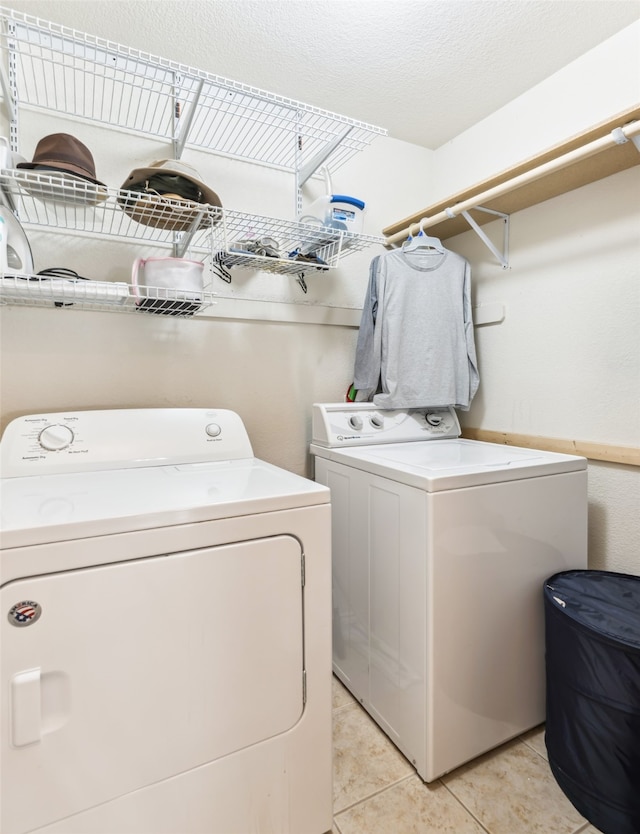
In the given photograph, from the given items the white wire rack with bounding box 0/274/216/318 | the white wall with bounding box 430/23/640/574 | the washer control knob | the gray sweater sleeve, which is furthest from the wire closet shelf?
the white wall with bounding box 430/23/640/574

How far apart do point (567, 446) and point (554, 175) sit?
0.98m

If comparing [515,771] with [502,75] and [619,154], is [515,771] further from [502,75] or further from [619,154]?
[502,75]

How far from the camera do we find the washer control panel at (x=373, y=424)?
181cm

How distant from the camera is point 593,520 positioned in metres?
1.64

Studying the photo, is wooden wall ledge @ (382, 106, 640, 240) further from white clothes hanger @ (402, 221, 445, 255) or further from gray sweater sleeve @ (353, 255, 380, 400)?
gray sweater sleeve @ (353, 255, 380, 400)

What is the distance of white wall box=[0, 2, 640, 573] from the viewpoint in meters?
1.53

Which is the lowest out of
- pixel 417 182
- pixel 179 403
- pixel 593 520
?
pixel 593 520

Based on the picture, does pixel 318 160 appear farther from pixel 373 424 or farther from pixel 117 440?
pixel 117 440

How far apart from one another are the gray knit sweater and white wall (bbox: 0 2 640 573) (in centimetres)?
19

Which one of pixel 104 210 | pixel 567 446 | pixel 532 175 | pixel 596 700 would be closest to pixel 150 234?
pixel 104 210

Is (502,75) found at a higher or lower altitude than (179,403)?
higher

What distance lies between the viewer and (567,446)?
5.57ft

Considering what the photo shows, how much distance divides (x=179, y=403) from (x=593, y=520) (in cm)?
163

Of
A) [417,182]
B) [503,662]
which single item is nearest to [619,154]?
[417,182]
